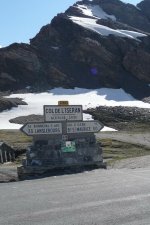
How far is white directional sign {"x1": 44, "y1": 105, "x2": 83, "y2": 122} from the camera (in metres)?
23.5

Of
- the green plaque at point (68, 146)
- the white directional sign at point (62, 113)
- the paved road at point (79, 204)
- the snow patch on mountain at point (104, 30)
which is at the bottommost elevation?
the paved road at point (79, 204)

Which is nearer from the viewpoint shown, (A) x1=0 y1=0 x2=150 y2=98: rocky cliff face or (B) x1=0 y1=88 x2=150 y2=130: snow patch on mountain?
(B) x1=0 y1=88 x2=150 y2=130: snow patch on mountain

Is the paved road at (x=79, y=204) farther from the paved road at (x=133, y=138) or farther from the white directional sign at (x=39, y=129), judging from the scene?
the paved road at (x=133, y=138)

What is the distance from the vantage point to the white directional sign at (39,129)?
2267cm

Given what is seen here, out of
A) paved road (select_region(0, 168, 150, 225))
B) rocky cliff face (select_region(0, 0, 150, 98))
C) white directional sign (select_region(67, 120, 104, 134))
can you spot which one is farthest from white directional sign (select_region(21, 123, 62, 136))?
rocky cliff face (select_region(0, 0, 150, 98))

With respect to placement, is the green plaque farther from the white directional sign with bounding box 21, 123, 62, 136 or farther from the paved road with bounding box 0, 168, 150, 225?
the paved road with bounding box 0, 168, 150, 225

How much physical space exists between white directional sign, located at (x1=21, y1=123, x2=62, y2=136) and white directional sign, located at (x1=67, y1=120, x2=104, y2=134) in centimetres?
63

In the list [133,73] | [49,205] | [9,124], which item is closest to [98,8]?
[133,73]

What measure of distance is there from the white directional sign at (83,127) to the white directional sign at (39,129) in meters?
0.63

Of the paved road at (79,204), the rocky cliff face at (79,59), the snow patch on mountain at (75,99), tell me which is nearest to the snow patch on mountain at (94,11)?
the rocky cliff face at (79,59)

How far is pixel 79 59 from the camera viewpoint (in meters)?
110

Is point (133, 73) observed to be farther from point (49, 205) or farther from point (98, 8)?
point (49, 205)

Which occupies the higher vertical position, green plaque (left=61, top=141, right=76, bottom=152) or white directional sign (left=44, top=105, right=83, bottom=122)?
white directional sign (left=44, top=105, right=83, bottom=122)

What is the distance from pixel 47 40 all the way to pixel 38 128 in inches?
3709
